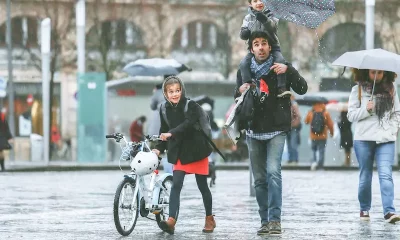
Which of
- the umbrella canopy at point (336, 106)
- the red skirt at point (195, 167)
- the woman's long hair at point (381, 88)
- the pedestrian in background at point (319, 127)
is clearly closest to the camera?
the red skirt at point (195, 167)

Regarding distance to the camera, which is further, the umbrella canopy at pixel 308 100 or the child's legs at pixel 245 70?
the umbrella canopy at pixel 308 100

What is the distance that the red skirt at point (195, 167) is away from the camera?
11148 mm

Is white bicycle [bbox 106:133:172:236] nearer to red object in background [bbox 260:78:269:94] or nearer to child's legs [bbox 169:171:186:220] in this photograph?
child's legs [bbox 169:171:186:220]

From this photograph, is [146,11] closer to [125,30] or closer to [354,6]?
[125,30]

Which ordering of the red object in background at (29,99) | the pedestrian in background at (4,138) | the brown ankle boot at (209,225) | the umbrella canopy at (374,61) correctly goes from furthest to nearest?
the red object in background at (29,99), the pedestrian in background at (4,138), the umbrella canopy at (374,61), the brown ankle boot at (209,225)

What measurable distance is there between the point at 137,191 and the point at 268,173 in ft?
3.92

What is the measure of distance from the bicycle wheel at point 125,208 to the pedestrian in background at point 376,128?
2685 mm

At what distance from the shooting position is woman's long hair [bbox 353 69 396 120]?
12.4m

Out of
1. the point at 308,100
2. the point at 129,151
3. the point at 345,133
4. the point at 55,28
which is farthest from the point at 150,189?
the point at 55,28

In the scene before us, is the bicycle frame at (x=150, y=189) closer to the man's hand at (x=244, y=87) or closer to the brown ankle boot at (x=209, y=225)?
the brown ankle boot at (x=209, y=225)

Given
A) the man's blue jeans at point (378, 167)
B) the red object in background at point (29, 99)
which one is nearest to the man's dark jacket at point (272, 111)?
the man's blue jeans at point (378, 167)

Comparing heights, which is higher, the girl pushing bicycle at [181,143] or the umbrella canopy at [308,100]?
the umbrella canopy at [308,100]

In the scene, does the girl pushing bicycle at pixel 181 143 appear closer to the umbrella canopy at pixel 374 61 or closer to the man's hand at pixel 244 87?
the man's hand at pixel 244 87

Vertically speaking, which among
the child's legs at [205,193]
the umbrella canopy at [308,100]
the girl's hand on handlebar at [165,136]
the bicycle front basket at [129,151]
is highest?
the umbrella canopy at [308,100]
